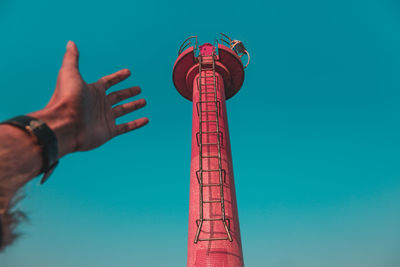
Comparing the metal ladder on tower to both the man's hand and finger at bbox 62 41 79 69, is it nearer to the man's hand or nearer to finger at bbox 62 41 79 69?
the man's hand

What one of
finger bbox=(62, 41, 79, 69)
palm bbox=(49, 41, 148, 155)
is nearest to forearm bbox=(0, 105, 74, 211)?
palm bbox=(49, 41, 148, 155)

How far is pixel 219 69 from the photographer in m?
12.3

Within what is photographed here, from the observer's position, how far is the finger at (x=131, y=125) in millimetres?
3236

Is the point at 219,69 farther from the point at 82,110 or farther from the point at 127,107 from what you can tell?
the point at 82,110

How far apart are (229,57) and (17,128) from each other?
11.3 metres

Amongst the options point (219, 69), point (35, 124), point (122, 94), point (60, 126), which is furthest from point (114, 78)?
point (219, 69)

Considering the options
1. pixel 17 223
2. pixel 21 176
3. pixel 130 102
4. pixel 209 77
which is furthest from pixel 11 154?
pixel 209 77

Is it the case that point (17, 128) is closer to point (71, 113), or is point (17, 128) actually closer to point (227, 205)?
point (71, 113)

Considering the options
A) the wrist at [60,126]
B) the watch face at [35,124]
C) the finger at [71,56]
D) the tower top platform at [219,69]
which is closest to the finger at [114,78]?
the finger at [71,56]

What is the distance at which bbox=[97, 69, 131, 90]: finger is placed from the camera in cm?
320

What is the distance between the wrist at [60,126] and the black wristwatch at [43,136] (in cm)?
8

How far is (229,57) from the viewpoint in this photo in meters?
12.2

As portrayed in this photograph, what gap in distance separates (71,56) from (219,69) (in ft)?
33.2

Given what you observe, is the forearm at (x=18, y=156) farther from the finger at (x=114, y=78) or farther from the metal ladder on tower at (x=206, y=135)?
the metal ladder on tower at (x=206, y=135)
